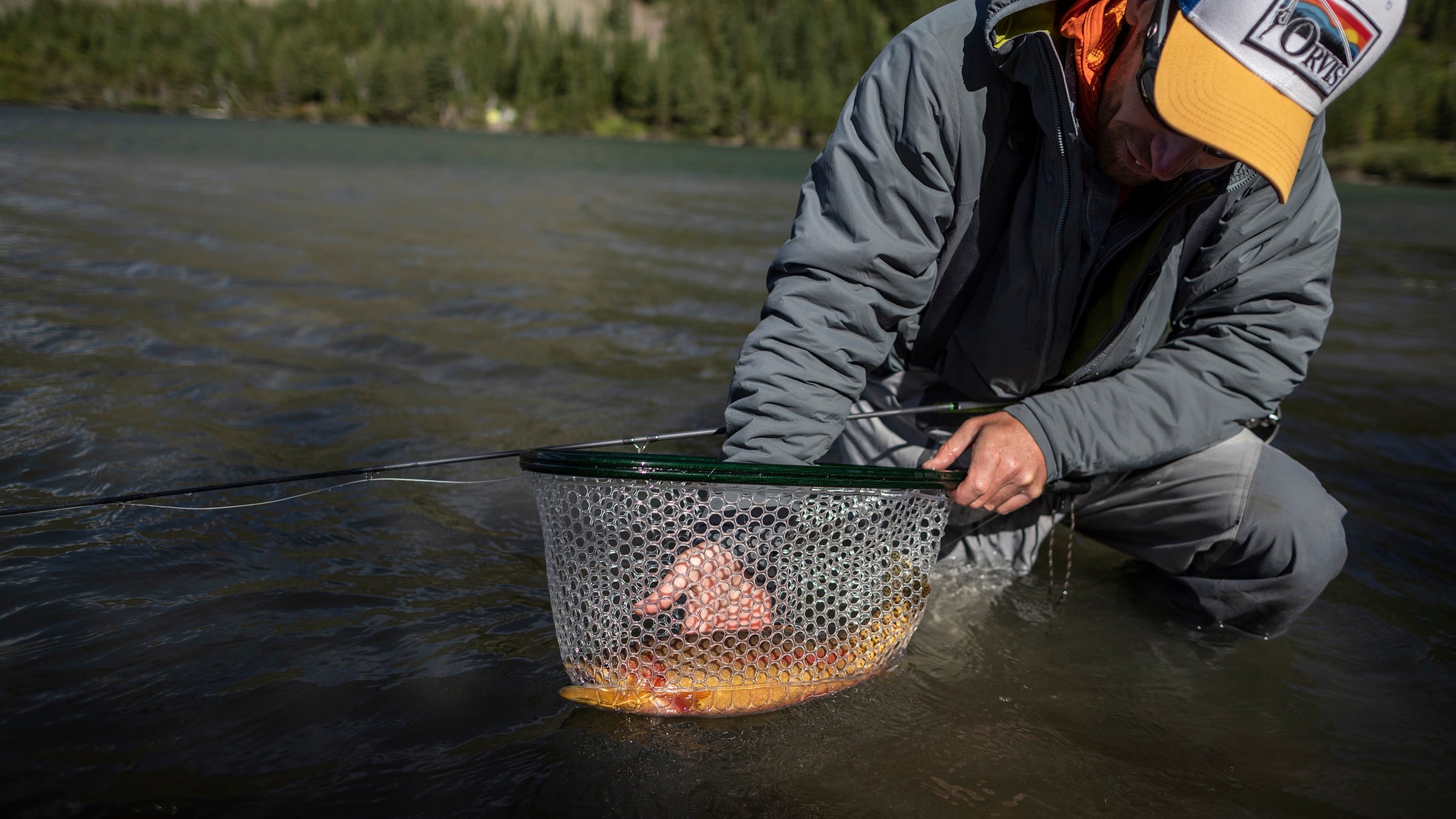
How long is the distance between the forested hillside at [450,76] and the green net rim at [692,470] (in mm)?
97088

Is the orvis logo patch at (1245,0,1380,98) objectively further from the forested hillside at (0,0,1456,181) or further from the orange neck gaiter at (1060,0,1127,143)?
the forested hillside at (0,0,1456,181)

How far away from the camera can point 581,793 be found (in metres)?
2.14

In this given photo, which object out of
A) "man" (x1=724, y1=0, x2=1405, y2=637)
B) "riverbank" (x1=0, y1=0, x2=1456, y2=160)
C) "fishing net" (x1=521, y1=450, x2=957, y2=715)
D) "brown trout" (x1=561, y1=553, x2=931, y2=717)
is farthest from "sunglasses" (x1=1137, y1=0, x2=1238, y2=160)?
"riverbank" (x1=0, y1=0, x2=1456, y2=160)

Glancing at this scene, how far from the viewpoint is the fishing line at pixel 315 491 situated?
3.46 metres

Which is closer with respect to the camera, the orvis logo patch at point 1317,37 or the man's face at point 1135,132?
the orvis logo patch at point 1317,37

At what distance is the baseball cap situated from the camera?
190 centimetres

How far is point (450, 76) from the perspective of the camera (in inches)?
4235

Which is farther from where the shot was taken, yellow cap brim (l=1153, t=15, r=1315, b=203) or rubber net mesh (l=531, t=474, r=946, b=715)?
rubber net mesh (l=531, t=474, r=946, b=715)

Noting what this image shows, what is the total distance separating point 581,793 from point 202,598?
1.54 m

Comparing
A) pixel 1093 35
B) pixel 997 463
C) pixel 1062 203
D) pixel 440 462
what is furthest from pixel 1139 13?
pixel 440 462

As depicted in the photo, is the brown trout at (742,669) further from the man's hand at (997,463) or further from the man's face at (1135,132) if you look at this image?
the man's face at (1135,132)

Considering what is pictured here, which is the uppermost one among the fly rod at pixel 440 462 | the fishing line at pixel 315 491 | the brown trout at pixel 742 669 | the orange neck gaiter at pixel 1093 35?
the orange neck gaiter at pixel 1093 35

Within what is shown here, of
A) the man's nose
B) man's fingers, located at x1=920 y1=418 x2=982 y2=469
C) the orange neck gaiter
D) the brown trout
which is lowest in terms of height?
the brown trout

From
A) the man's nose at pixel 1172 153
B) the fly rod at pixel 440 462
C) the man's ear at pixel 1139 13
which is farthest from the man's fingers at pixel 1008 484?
the man's ear at pixel 1139 13
